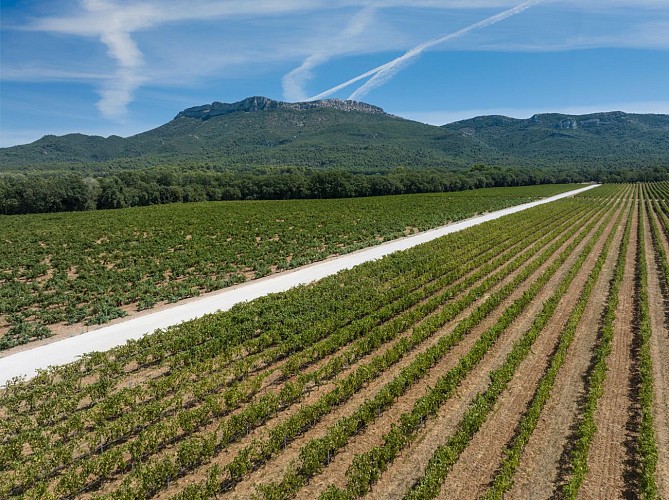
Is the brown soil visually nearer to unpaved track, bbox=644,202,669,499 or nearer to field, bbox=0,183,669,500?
field, bbox=0,183,669,500

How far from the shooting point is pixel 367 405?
1162cm

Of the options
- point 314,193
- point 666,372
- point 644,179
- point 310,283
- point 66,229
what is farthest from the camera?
point 644,179

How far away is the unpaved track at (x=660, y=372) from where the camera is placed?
9602mm

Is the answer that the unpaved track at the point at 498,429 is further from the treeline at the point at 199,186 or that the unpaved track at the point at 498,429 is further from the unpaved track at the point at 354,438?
the treeline at the point at 199,186

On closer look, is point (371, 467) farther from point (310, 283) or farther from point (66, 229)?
point (66, 229)

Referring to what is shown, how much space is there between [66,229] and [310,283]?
45.9 metres

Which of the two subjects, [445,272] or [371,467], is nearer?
[371,467]

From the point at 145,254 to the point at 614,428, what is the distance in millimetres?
37877

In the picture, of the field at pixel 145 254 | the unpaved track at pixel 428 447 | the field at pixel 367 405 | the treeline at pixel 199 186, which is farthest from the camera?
the treeline at pixel 199 186

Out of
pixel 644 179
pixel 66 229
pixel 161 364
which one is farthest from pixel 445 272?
pixel 644 179

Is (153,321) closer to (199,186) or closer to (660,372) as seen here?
(660,372)

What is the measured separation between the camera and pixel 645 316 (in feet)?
60.7

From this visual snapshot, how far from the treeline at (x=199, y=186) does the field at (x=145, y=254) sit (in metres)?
20.5

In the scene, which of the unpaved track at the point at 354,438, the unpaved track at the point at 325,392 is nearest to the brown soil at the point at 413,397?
the unpaved track at the point at 354,438
